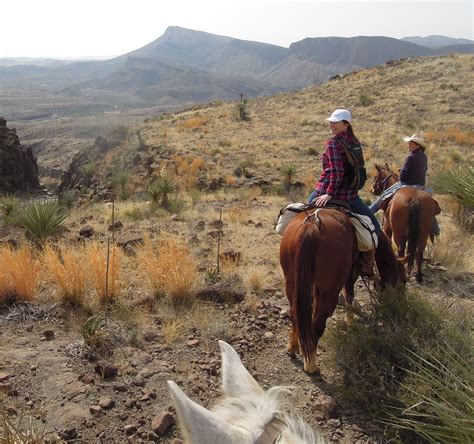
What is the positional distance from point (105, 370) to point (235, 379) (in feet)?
7.98

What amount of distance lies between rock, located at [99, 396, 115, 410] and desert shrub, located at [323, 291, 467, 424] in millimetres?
1887

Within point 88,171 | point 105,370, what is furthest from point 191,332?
point 88,171

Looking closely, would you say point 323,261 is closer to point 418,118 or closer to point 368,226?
point 368,226

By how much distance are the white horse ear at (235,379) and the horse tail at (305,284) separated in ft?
6.49

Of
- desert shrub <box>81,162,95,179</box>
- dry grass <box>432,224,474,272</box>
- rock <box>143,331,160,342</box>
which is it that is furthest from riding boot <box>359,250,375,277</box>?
desert shrub <box>81,162,95,179</box>

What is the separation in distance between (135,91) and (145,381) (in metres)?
209

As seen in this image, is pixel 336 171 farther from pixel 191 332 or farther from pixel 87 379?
pixel 87 379

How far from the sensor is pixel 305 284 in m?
3.54

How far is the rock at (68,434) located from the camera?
2.95 meters

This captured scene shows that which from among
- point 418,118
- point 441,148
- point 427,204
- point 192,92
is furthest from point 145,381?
point 192,92

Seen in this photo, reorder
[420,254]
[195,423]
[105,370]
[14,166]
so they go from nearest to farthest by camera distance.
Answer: [195,423] < [105,370] < [420,254] < [14,166]

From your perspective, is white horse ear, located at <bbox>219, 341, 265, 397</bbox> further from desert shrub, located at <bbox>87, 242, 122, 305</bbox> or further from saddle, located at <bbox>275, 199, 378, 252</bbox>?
desert shrub, located at <bbox>87, 242, 122, 305</bbox>

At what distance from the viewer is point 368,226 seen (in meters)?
4.04

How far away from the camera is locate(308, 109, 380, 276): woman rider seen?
4090 millimetres
